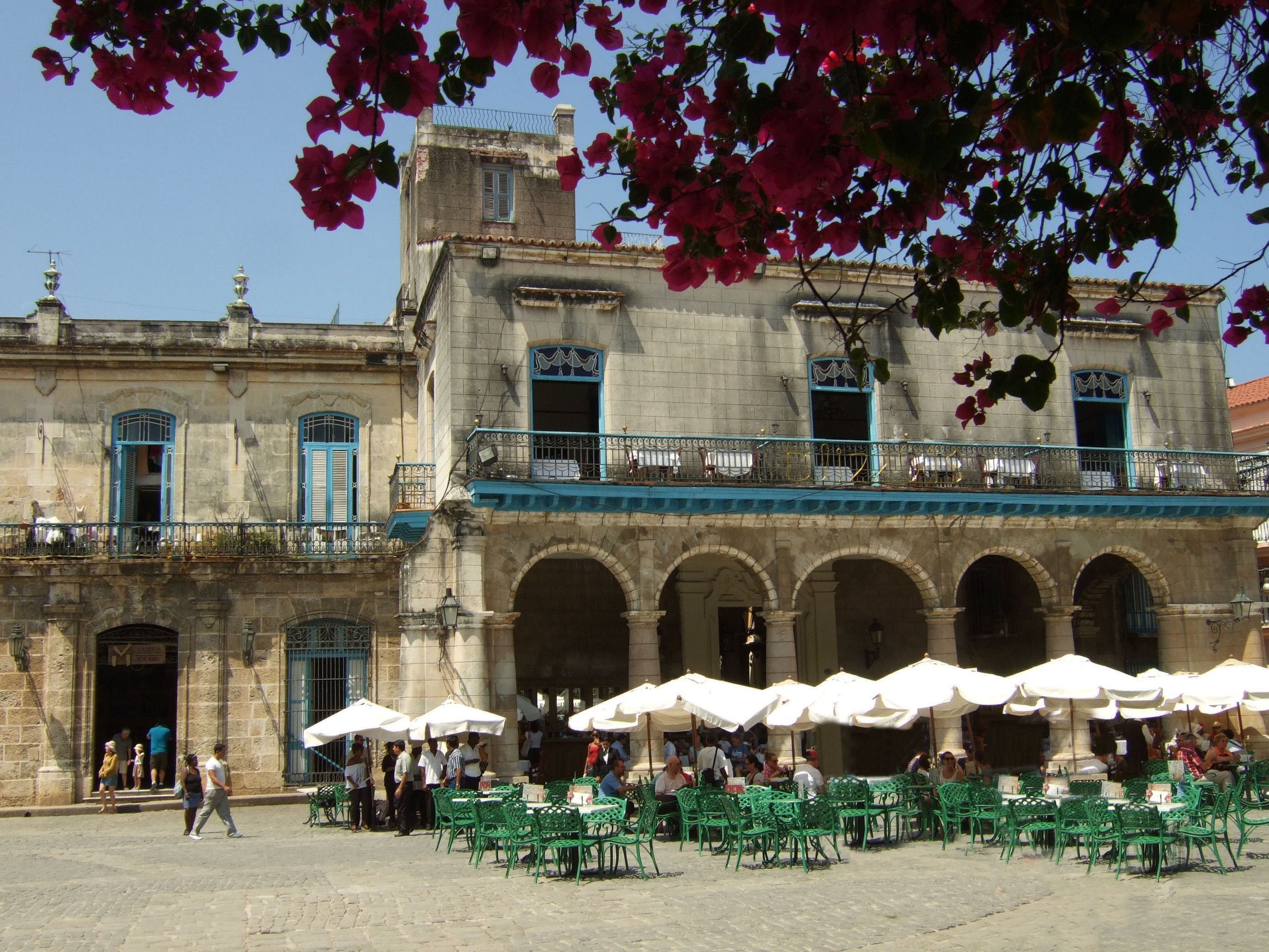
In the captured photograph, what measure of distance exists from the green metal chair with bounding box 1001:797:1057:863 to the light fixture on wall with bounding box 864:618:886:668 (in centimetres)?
1082

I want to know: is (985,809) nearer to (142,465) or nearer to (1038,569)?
(1038,569)

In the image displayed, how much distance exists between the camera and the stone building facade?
2009cm

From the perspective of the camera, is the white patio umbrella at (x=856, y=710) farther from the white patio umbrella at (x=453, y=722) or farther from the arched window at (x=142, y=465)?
the arched window at (x=142, y=465)

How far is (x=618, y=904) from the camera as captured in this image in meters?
11.0

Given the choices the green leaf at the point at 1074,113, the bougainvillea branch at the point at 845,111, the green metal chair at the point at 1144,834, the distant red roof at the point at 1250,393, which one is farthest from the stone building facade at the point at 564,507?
the green leaf at the point at 1074,113

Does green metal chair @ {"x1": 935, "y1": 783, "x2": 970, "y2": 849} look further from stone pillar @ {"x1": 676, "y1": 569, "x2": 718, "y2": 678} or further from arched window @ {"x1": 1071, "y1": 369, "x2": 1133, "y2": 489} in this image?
arched window @ {"x1": 1071, "y1": 369, "x2": 1133, "y2": 489}

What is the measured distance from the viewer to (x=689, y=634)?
2339 cm

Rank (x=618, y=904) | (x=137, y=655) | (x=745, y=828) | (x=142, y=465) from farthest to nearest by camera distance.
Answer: (x=142, y=465)
(x=137, y=655)
(x=745, y=828)
(x=618, y=904)

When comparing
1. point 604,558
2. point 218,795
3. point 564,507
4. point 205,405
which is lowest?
point 218,795

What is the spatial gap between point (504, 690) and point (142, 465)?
345 inches

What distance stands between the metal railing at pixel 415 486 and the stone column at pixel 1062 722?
33.9 feet

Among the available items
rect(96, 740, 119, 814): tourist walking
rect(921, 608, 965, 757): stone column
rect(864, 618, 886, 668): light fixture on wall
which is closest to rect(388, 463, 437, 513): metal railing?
rect(96, 740, 119, 814): tourist walking

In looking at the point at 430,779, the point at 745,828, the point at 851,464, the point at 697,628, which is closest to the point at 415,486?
the point at 697,628

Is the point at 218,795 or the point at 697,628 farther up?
the point at 697,628
